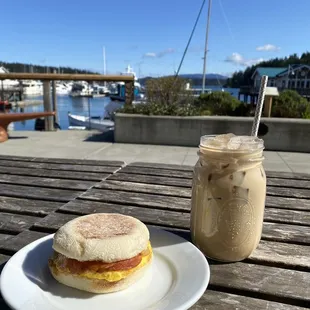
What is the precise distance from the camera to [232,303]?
752 mm

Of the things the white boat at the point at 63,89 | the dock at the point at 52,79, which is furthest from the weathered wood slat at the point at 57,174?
the white boat at the point at 63,89

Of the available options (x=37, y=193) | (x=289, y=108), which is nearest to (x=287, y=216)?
(x=37, y=193)

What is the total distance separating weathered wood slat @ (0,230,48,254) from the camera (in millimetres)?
1006

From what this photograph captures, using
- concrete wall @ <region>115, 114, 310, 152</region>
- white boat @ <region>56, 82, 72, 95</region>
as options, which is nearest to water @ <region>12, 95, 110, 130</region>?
concrete wall @ <region>115, 114, 310, 152</region>

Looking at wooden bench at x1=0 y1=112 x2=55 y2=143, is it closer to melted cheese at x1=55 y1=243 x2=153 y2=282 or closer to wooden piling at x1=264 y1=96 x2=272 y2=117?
wooden piling at x1=264 y1=96 x2=272 y2=117

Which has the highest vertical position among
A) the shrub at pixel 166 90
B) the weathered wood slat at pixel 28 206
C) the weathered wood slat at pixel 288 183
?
the shrub at pixel 166 90

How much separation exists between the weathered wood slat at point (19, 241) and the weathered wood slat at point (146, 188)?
0.58 m

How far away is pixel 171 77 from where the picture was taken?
9078 millimetres

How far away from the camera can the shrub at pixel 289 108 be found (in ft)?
24.1

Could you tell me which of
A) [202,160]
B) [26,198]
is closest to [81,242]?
[202,160]

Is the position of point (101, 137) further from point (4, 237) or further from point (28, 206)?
point (4, 237)

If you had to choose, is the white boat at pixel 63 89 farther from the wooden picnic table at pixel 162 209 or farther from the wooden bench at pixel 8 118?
the wooden picnic table at pixel 162 209

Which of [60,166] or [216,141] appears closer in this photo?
[216,141]

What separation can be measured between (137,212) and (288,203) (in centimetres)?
75
